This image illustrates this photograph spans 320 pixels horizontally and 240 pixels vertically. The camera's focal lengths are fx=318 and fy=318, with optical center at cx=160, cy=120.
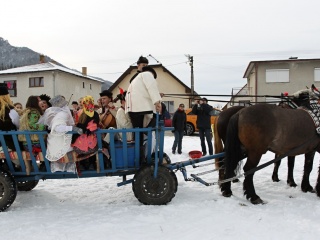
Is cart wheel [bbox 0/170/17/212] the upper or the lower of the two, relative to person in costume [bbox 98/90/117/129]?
lower

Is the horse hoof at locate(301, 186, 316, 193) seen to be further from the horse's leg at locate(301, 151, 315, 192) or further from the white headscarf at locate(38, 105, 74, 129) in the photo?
the white headscarf at locate(38, 105, 74, 129)

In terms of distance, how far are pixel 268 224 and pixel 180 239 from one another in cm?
105

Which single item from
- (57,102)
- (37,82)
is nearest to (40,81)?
(37,82)

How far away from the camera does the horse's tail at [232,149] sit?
4566 millimetres

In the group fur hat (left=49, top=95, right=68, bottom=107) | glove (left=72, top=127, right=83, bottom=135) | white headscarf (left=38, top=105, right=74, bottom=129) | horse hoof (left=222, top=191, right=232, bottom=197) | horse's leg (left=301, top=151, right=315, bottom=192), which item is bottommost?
horse hoof (left=222, top=191, right=232, bottom=197)

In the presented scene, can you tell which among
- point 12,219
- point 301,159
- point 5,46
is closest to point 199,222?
point 12,219

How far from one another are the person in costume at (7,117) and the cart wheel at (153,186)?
172 centimetres

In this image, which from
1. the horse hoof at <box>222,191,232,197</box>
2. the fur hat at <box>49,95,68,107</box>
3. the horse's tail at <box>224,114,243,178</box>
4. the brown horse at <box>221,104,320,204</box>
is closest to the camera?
the fur hat at <box>49,95,68,107</box>

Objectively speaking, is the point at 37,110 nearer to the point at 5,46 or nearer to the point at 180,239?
the point at 180,239

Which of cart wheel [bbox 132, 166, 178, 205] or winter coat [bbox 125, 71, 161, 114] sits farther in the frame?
winter coat [bbox 125, 71, 161, 114]

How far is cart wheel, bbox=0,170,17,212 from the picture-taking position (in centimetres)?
402

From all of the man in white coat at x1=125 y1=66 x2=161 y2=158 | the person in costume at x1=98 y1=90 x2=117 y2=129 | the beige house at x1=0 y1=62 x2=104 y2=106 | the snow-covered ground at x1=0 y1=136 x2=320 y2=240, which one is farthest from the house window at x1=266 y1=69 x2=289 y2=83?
the man in white coat at x1=125 y1=66 x2=161 y2=158

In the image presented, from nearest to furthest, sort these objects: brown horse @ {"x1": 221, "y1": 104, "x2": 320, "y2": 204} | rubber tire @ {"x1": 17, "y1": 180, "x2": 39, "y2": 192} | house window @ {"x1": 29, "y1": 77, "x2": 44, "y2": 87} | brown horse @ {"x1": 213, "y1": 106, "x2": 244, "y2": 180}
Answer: brown horse @ {"x1": 221, "y1": 104, "x2": 320, "y2": 204}, rubber tire @ {"x1": 17, "y1": 180, "x2": 39, "y2": 192}, brown horse @ {"x1": 213, "y1": 106, "x2": 244, "y2": 180}, house window @ {"x1": 29, "y1": 77, "x2": 44, "y2": 87}

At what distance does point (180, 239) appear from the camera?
314cm
